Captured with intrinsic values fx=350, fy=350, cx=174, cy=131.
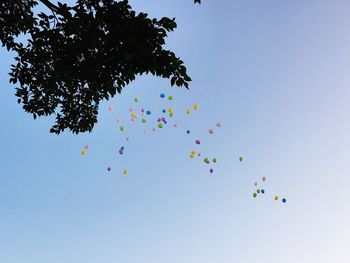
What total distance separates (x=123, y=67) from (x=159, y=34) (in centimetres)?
61

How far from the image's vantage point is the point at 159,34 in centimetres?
434

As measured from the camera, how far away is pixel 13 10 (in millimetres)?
4762

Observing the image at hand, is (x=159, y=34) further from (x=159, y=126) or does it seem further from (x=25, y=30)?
(x=159, y=126)

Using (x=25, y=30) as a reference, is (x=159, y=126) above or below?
A: above

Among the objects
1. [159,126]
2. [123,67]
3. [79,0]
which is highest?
[159,126]

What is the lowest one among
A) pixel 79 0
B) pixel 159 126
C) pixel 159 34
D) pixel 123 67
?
pixel 123 67

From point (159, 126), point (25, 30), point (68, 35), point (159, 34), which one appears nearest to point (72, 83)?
point (68, 35)

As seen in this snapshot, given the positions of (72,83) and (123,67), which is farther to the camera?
(72,83)

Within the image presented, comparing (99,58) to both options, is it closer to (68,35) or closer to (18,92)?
(68,35)

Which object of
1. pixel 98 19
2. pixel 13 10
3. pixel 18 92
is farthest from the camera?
pixel 18 92

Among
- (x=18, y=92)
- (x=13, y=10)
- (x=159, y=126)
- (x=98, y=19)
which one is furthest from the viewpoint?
(x=159, y=126)

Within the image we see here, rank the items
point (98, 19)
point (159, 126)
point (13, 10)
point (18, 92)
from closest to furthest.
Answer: point (98, 19) < point (13, 10) < point (18, 92) < point (159, 126)

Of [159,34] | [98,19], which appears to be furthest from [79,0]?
[159,34]

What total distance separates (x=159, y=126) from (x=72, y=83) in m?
6.84
